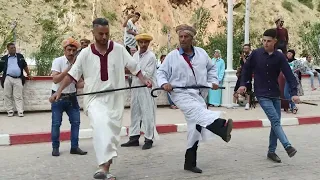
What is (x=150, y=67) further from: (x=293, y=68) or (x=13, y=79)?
(x=293, y=68)

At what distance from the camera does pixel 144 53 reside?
8062mm

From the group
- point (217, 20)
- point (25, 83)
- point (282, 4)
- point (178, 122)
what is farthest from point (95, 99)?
point (282, 4)

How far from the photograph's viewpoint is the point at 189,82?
6188mm

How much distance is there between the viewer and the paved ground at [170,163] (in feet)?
19.6

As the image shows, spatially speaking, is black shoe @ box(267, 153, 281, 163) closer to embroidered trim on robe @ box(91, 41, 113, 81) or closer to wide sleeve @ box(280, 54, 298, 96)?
wide sleeve @ box(280, 54, 298, 96)

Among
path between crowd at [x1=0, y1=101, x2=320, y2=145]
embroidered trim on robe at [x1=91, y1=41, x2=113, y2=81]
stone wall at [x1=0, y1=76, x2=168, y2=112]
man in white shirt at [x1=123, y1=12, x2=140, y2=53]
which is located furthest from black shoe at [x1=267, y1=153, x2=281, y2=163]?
stone wall at [x1=0, y1=76, x2=168, y2=112]

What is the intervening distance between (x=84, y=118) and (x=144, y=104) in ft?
11.5

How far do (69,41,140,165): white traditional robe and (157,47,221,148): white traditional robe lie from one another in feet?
2.13

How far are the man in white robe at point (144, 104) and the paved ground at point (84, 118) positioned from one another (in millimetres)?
2058

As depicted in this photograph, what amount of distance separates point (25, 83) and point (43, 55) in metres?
1.64

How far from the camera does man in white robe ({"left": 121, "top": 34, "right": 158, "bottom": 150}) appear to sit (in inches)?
313

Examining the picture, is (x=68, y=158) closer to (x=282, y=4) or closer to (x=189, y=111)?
(x=189, y=111)

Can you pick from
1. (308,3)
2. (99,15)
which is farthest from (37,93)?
(308,3)

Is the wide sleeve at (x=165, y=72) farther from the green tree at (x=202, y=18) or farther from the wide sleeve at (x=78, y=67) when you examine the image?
the green tree at (x=202, y=18)
